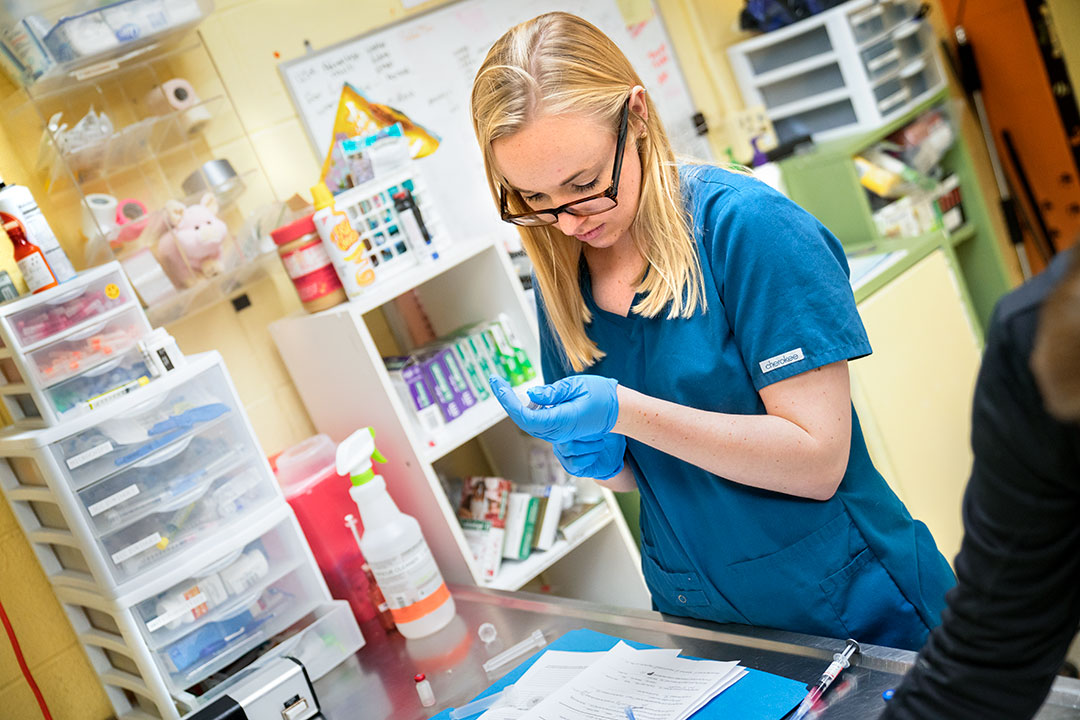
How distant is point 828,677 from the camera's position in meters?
1.21

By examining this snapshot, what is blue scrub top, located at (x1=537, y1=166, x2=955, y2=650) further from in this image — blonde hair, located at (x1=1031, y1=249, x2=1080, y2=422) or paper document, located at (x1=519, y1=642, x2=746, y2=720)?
blonde hair, located at (x1=1031, y1=249, x2=1080, y2=422)

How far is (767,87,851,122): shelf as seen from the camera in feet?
10.2

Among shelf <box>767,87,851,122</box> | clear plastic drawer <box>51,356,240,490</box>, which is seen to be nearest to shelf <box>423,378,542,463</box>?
clear plastic drawer <box>51,356,240,490</box>

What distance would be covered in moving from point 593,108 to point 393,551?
3.14 ft

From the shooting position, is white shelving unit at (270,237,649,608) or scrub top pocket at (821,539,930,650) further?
white shelving unit at (270,237,649,608)

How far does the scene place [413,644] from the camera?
6.08 feet

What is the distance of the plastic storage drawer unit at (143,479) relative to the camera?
1.66 meters

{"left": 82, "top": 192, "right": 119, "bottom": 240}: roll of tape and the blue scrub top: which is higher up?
{"left": 82, "top": 192, "right": 119, "bottom": 240}: roll of tape

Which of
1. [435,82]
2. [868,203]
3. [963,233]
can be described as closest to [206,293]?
[435,82]

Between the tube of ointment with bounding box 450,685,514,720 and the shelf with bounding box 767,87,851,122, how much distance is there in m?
2.38

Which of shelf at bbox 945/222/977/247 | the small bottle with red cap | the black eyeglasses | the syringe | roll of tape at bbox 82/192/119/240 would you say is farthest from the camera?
shelf at bbox 945/222/977/247

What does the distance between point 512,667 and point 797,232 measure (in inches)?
34.8

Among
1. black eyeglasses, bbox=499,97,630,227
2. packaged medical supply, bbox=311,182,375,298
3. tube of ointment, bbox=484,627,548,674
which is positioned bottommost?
tube of ointment, bbox=484,627,548,674

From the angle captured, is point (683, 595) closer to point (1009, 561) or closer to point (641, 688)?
point (641, 688)
